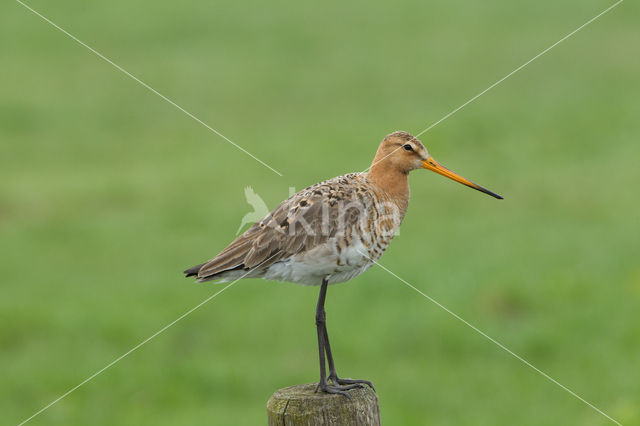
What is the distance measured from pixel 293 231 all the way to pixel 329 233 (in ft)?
0.75

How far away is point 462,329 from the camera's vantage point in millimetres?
13086

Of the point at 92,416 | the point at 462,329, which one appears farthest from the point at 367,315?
the point at 92,416

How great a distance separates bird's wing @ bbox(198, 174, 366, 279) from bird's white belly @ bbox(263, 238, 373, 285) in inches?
1.8

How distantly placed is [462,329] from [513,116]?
10.4 meters

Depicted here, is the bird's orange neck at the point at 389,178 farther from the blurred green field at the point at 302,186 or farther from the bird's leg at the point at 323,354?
the blurred green field at the point at 302,186

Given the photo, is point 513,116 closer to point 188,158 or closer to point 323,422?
point 188,158

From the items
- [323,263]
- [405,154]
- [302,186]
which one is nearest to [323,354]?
[323,263]

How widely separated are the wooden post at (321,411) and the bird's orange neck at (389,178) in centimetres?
143

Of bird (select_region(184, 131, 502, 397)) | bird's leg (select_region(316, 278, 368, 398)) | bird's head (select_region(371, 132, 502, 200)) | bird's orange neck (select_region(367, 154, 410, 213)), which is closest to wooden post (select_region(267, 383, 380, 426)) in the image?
bird's leg (select_region(316, 278, 368, 398))

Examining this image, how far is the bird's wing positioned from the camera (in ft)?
18.3

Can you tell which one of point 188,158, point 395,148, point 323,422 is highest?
point 395,148

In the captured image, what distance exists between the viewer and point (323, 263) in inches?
220

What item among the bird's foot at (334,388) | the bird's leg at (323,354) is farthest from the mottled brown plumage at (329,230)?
the bird's foot at (334,388)

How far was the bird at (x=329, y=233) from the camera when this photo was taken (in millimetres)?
5594
